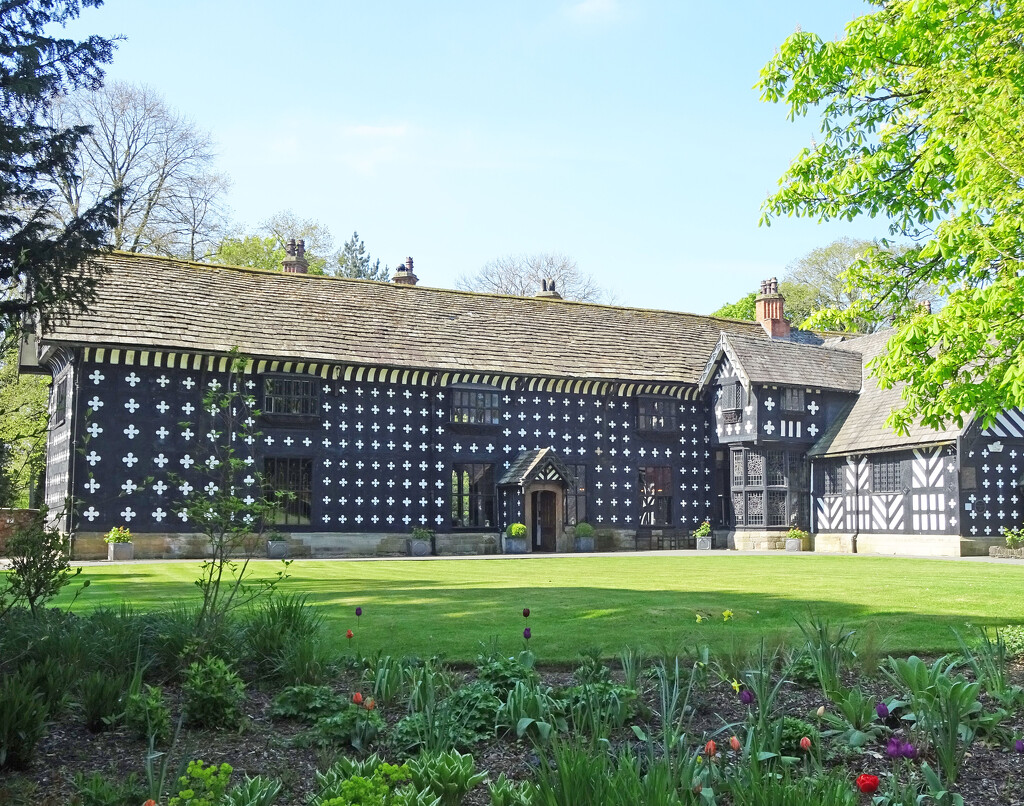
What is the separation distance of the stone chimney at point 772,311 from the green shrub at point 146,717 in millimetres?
34875

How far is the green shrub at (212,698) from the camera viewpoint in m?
5.96

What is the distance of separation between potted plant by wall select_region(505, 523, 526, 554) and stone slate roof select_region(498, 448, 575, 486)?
1.40 metres

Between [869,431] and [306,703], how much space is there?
2798 centimetres

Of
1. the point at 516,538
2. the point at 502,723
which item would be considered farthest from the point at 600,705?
the point at 516,538

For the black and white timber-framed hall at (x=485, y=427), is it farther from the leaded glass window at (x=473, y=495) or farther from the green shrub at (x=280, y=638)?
the green shrub at (x=280, y=638)

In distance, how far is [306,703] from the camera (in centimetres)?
623

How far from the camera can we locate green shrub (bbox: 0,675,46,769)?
17.2 feet

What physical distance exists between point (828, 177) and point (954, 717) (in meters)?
7.94

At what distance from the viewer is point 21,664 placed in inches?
259

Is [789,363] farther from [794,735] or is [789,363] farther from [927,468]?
[794,735]

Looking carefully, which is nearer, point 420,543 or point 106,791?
point 106,791

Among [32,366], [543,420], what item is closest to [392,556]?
[543,420]

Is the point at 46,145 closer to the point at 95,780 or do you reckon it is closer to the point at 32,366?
the point at 95,780

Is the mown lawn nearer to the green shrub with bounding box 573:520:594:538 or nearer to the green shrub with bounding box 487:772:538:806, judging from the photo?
the green shrub with bounding box 487:772:538:806
